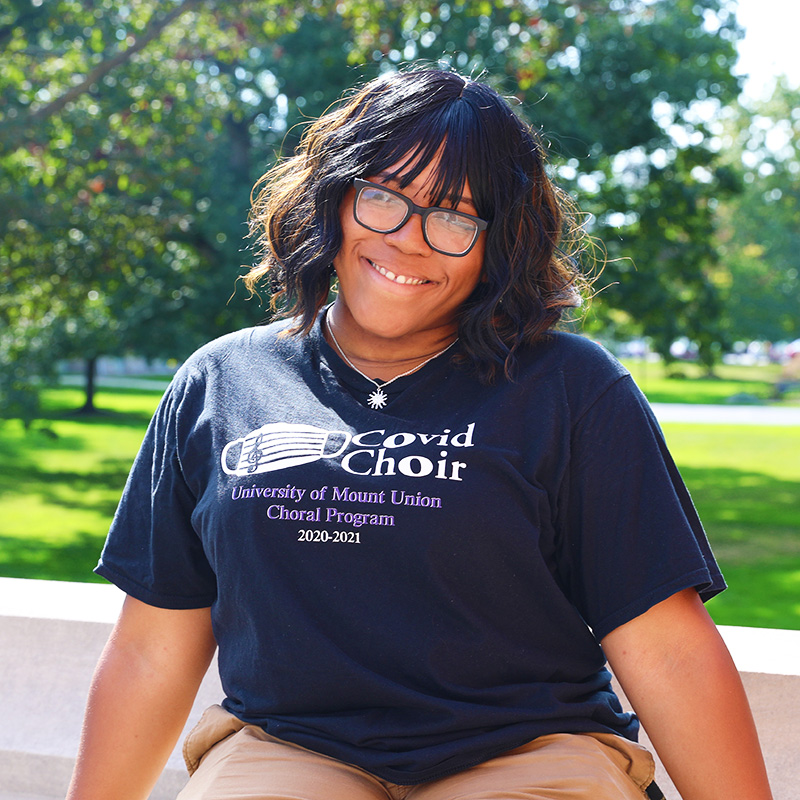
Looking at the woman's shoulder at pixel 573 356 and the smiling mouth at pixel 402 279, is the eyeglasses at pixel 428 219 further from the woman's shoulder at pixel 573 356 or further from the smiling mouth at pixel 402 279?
the woman's shoulder at pixel 573 356

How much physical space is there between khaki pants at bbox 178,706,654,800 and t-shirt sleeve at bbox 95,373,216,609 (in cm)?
31

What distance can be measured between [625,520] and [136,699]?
0.98m

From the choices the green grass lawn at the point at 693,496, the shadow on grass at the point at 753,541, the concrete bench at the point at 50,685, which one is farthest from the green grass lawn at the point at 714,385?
the concrete bench at the point at 50,685

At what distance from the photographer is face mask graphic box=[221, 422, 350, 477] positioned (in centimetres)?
163

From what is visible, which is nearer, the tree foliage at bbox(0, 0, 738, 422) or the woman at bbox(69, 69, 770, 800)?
the woman at bbox(69, 69, 770, 800)

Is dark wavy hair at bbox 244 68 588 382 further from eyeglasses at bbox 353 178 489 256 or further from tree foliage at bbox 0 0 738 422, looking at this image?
tree foliage at bbox 0 0 738 422

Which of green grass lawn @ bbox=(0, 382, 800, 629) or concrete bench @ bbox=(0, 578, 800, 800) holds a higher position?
concrete bench @ bbox=(0, 578, 800, 800)

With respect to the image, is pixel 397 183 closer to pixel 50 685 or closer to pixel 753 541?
pixel 50 685

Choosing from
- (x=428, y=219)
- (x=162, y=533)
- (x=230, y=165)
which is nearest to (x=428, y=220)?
(x=428, y=219)

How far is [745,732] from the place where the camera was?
60.1 inches

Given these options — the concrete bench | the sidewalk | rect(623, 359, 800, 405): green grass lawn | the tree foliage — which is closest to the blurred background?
the tree foliage

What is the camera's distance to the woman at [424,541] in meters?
1.52

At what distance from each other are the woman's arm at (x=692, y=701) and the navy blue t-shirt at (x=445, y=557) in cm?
5

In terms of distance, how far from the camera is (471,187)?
1.70 metres
